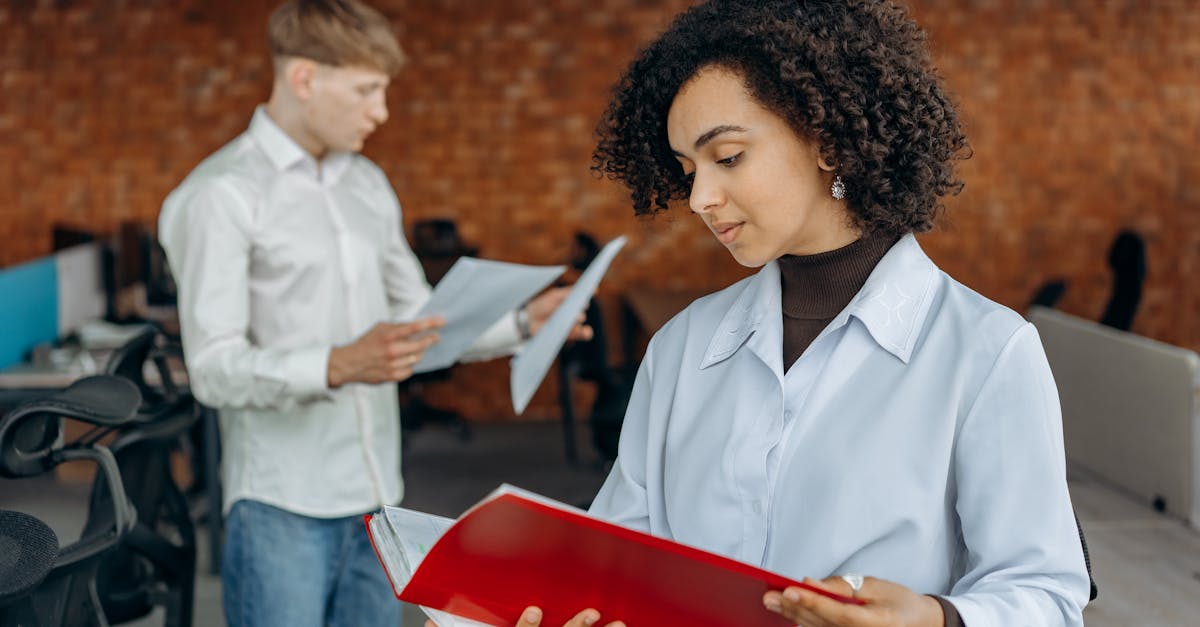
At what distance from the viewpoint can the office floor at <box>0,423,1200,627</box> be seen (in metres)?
2.10

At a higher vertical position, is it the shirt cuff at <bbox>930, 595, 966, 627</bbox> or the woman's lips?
the woman's lips

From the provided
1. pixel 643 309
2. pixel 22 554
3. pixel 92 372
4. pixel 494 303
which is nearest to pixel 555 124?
pixel 643 309

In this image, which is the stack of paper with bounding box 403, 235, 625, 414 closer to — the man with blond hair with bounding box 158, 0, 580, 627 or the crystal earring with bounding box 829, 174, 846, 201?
the man with blond hair with bounding box 158, 0, 580, 627

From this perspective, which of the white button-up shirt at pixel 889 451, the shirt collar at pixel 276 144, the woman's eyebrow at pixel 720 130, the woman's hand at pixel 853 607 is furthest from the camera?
the shirt collar at pixel 276 144

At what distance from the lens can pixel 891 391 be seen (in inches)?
43.4

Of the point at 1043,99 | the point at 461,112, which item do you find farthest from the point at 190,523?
the point at 1043,99

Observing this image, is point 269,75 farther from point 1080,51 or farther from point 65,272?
point 1080,51

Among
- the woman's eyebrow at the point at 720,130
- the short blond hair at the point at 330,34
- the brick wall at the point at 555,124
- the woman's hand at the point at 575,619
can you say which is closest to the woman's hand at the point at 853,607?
the woman's hand at the point at 575,619

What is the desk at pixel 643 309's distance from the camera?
18.0 feet

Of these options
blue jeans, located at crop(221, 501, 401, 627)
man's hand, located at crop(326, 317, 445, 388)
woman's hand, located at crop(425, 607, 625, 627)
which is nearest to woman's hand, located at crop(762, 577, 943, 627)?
woman's hand, located at crop(425, 607, 625, 627)

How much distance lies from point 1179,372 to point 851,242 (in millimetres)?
1689

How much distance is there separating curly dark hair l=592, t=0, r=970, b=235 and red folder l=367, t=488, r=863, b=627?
1.43 ft

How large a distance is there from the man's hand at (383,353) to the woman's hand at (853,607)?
3.36ft

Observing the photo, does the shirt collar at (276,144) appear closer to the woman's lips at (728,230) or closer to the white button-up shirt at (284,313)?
the white button-up shirt at (284,313)
